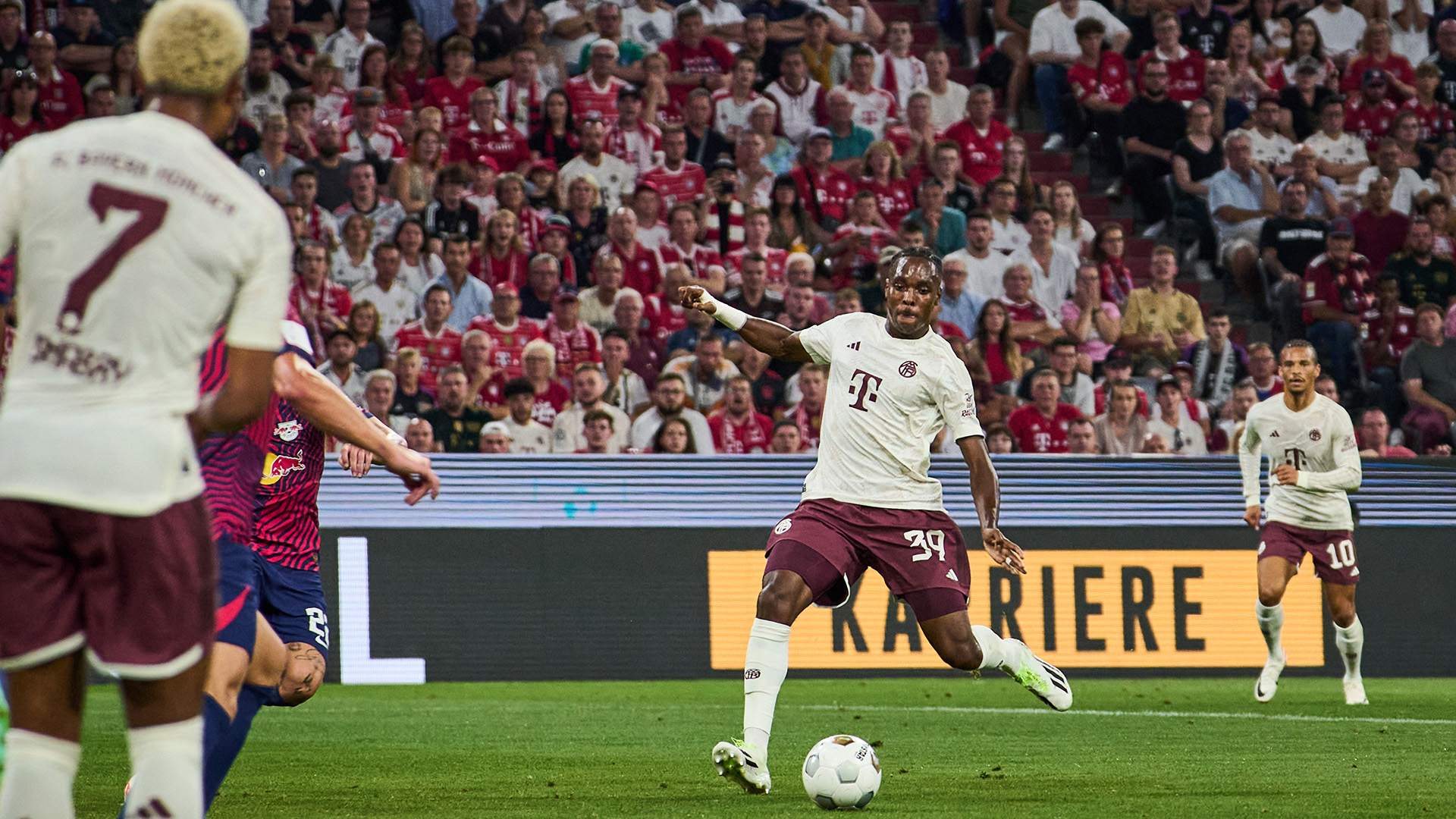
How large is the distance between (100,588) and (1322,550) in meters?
10.9

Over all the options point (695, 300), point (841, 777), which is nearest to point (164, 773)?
point (841, 777)

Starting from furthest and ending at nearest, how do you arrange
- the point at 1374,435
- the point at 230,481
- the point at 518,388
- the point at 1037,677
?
the point at 1374,435 → the point at 518,388 → the point at 1037,677 → the point at 230,481

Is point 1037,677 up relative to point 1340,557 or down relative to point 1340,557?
up

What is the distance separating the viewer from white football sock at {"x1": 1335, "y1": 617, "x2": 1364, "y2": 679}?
12.6m

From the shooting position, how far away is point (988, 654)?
8250mm

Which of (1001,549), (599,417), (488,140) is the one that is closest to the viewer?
(1001,549)

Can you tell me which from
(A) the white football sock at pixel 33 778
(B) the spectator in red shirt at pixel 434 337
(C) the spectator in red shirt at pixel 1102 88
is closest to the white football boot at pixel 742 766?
(A) the white football sock at pixel 33 778

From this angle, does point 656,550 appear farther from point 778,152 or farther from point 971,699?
point 778,152

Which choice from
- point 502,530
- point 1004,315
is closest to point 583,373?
point 502,530

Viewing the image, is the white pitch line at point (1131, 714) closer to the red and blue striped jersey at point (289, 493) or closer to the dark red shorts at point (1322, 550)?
the dark red shorts at point (1322, 550)

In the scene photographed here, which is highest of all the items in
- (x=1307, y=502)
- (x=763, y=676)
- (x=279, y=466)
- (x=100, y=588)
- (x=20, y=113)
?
(x=20, y=113)

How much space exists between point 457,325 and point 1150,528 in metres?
6.40

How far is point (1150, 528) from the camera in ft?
47.8

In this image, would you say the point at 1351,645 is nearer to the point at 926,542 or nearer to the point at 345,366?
the point at 926,542
